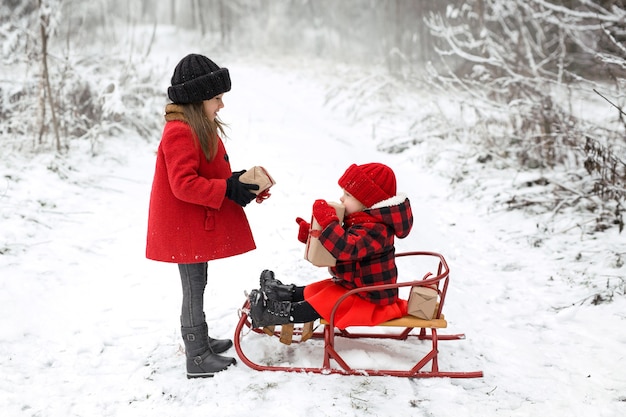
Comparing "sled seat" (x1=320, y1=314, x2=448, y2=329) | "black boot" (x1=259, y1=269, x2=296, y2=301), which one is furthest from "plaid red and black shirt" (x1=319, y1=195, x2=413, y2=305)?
"black boot" (x1=259, y1=269, x2=296, y2=301)

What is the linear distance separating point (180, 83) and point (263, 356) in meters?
1.85

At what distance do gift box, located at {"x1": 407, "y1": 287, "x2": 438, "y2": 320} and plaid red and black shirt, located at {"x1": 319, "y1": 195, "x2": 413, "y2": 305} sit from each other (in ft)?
0.47

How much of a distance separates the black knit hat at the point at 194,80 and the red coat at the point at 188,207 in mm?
166

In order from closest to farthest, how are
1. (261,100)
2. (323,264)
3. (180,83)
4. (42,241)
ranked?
(180,83) < (323,264) < (42,241) < (261,100)

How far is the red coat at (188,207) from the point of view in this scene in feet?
9.71

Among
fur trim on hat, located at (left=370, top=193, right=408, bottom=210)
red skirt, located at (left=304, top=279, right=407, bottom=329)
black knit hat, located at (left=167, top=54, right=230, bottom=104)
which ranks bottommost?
red skirt, located at (left=304, top=279, right=407, bottom=329)

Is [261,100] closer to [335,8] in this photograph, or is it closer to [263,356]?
[263,356]

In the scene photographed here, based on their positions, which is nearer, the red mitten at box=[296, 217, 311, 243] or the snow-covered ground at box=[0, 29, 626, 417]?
the snow-covered ground at box=[0, 29, 626, 417]

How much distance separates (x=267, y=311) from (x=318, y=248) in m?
0.59

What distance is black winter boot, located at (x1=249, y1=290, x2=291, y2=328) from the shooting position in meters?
3.39

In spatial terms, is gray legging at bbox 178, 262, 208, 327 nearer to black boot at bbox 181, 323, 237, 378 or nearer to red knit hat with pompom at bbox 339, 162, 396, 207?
black boot at bbox 181, 323, 237, 378

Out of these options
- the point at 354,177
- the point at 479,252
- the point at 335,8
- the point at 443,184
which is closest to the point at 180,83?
the point at 354,177

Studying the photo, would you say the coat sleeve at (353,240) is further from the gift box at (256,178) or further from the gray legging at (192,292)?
the gray legging at (192,292)

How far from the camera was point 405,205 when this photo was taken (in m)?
3.25
